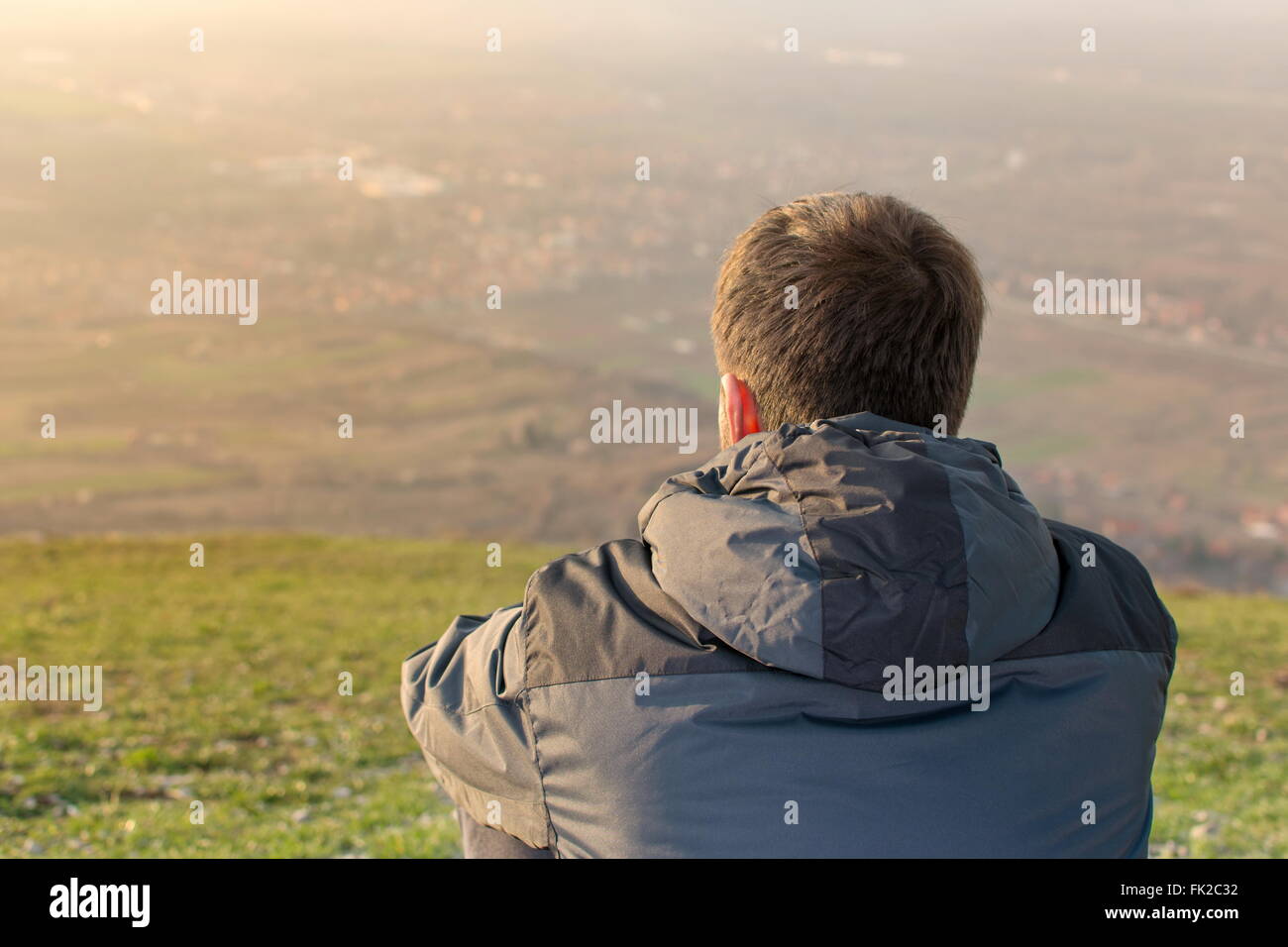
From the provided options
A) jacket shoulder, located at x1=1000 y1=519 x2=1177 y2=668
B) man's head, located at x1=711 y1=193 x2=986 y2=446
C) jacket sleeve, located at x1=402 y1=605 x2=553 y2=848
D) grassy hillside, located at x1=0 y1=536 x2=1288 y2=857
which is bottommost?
grassy hillside, located at x1=0 y1=536 x2=1288 y2=857

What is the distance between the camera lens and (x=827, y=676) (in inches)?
82.1

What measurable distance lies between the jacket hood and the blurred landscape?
257 feet

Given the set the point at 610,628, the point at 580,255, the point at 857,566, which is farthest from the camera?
the point at 580,255

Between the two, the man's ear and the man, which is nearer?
the man

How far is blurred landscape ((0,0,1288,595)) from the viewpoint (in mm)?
99125

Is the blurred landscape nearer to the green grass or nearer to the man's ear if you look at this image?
the green grass

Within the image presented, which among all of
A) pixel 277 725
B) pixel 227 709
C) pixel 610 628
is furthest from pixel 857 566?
pixel 227 709

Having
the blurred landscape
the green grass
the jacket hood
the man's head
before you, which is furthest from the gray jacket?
the blurred landscape

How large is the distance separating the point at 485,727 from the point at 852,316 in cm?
142

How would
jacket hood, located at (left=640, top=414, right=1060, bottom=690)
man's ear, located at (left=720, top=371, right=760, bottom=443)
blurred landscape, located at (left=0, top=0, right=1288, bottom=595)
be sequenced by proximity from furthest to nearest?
blurred landscape, located at (left=0, top=0, right=1288, bottom=595)
man's ear, located at (left=720, top=371, right=760, bottom=443)
jacket hood, located at (left=640, top=414, right=1060, bottom=690)

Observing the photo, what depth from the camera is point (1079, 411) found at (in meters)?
106

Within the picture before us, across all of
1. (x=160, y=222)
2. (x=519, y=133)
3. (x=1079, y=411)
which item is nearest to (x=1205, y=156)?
(x=1079, y=411)

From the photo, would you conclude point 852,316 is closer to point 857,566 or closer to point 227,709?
point 857,566

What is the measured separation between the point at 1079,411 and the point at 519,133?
116034mm
